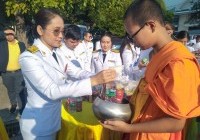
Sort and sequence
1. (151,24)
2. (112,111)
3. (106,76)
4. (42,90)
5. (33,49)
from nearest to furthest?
(151,24), (112,111), (106,76), (42,90), (33,49)

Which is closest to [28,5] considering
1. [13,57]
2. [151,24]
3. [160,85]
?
[13,57]

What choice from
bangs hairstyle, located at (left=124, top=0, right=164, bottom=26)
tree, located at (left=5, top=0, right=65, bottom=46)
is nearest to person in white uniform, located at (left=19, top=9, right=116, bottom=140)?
bangs hairstyle, located at (left=124, top=0, right=164, bottom=26)

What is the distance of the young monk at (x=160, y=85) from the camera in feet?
5.07

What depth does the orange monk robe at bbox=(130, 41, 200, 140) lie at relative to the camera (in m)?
1.53

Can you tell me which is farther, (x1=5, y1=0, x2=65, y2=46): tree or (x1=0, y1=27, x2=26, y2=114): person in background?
(x1=5, y1=0, x2=65, y2=46): tree

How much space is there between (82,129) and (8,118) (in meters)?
2.91

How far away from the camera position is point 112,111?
1.83m

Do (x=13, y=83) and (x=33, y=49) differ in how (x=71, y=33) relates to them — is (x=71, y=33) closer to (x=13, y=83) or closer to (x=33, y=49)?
(x=13, y=83)

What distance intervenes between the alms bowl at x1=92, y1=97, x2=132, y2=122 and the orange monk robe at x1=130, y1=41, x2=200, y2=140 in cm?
13

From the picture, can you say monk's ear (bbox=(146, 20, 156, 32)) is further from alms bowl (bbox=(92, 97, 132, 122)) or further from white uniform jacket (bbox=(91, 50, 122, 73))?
white uniform jacket (bbox=(91, 50, 122, 73))

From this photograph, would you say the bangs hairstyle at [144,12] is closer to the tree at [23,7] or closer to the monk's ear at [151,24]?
the monk's ear at [151,24]

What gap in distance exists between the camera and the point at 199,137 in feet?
7.75

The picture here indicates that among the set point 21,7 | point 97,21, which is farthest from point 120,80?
point 97,21

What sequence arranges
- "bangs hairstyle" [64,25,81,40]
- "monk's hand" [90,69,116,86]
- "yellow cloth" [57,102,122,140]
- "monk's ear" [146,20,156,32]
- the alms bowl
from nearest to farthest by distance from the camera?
"monk's ear" [146,20,156,32]
the alms bowl
"monk's hand" [90,69,116,86]
"yellow cloth" [57,102,122,140]
"bangs hairstyle" [64,25,81,40]
